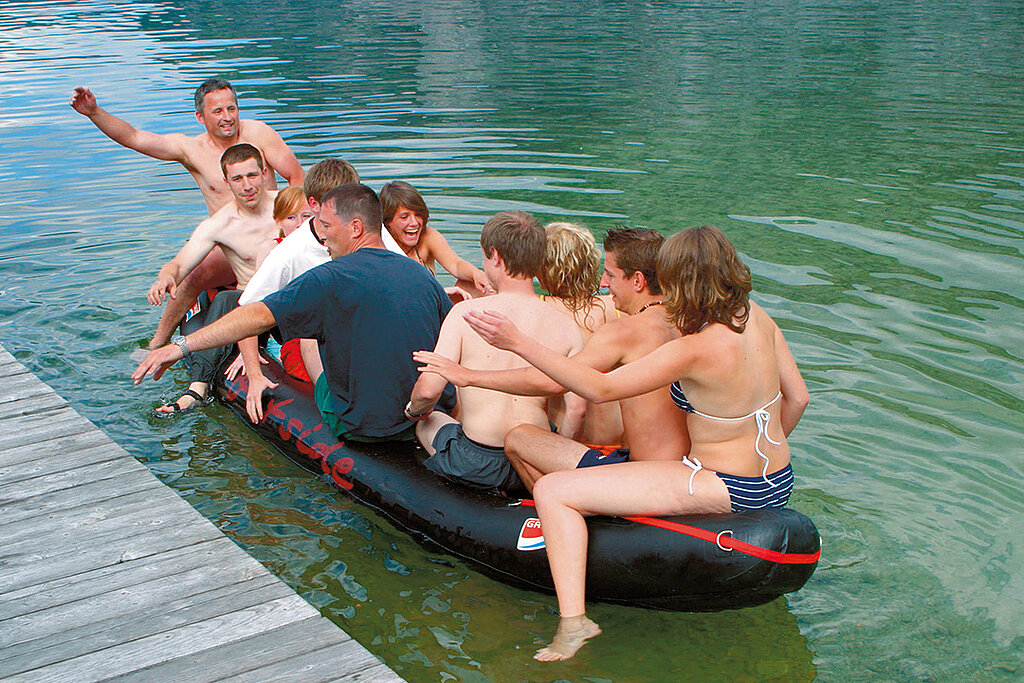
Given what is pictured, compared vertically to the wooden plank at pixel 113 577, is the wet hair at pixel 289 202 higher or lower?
higher

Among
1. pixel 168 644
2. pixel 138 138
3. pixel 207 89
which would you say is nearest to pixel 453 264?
pixel 207 89

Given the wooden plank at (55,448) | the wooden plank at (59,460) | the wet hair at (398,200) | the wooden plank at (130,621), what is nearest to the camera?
the wooden plank at (130,621)

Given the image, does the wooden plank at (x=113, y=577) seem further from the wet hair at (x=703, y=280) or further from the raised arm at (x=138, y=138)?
the raised arm at (x=138, y=138)

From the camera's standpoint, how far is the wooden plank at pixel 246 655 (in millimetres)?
3092

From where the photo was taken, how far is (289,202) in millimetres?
6117

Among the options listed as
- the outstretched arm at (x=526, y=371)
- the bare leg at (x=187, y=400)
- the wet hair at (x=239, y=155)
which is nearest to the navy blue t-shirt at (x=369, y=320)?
the outstretched arm at (x=526, y=371)

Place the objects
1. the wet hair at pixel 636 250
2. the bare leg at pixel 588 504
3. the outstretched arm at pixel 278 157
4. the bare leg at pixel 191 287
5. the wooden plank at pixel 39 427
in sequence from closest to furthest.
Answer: the bare leg at pixel 588 504, the wet hair at pixel 636 250, the wooden plank at pixel 39 427, the bare leg at pixel 191 287, the outstretched arm at pixel 278 157

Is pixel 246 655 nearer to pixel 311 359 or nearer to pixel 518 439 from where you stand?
pixel 518 439

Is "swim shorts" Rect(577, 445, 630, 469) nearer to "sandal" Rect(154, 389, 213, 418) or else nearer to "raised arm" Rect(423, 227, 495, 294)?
"raised arm" Rect(423, 227, 495, 294)

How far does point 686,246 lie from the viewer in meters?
3.51

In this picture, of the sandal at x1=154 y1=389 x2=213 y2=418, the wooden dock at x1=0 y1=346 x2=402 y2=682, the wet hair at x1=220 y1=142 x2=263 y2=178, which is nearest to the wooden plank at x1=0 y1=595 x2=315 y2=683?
the wooden dock at x1=0 y1=346 x2=402 y2=682

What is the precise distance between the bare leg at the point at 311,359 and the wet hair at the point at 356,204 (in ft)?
3.60

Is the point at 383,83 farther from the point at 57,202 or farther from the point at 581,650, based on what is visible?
the point at 581,650

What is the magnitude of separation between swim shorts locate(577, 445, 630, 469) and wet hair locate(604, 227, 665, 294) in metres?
0.74
